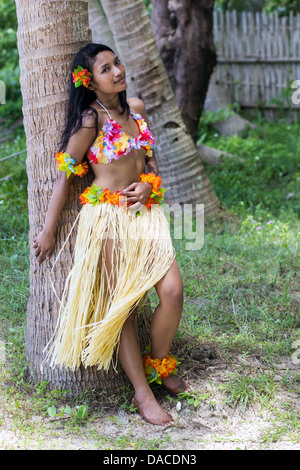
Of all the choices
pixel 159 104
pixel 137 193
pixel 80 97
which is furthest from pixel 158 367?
pixel 159 104

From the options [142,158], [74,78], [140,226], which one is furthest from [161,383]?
[74,78]

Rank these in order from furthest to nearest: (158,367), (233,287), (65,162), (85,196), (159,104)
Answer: (159,104) < (233,287) < (158,367) < (85,196) < (65,162)

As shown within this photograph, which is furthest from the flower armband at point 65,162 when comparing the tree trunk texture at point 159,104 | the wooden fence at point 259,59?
the wooden fence at point 259,59

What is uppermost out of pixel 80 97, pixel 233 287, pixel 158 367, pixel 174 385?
pixel 80 97

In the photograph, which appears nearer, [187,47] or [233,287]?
[233,287]

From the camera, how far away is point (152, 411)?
2891 mm

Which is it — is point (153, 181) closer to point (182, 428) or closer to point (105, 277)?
point (105, 277)

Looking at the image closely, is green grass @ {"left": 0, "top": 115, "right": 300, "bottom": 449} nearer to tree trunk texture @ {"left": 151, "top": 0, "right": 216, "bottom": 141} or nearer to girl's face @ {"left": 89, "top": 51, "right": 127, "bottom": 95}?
tree trunk texture @ {"left": 151, "top": 0, "right": 216, "bottom": 141}

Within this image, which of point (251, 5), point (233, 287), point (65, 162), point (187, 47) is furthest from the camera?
point (251, 5)

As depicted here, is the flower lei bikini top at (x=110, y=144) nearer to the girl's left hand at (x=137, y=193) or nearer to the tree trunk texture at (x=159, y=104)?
the girl's left hand at (x=137, y=193)

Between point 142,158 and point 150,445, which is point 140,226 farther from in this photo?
point 150,445

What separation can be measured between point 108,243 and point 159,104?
2.88 m

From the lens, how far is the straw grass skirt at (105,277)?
2.87 meters

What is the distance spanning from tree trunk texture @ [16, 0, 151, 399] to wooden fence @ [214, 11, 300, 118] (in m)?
6.44
